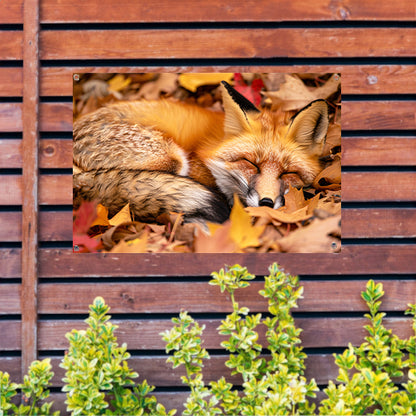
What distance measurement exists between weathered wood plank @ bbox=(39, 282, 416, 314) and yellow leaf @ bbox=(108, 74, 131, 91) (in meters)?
1.15

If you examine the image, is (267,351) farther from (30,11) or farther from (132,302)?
(30,11)

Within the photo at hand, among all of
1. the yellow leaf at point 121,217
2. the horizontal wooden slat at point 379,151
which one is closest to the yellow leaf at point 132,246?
the yellow leaf at point 121,217

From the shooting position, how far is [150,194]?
8.34 feet

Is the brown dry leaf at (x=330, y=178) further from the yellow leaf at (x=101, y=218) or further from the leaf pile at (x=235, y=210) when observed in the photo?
the yellow leaf at (x=101, y=218)

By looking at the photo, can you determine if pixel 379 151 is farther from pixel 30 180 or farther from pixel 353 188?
pixel 30 180

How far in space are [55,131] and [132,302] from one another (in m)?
1.10

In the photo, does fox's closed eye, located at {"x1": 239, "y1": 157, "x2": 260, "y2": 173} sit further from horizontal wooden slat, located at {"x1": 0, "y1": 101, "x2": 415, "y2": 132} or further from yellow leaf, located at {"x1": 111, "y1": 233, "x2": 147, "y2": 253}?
yellow leaf, located at {"x1": 111, "y1": 233, "x2": 147, "y2": 253}

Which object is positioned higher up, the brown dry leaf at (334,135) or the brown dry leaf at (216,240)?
the brown dry leaf at (334,135)

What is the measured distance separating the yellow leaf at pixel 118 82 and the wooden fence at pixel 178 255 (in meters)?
0.06

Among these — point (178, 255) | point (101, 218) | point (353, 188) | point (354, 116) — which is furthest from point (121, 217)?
point (354, 116)

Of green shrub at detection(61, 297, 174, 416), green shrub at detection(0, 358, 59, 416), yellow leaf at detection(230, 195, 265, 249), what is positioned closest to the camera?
green shrub at detection(61, 297, 174, 416)

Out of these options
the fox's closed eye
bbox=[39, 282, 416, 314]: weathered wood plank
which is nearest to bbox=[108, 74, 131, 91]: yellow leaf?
the fox's closed eye

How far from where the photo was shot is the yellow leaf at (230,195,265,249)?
2.51 metres

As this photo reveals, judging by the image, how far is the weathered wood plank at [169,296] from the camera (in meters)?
2.53
